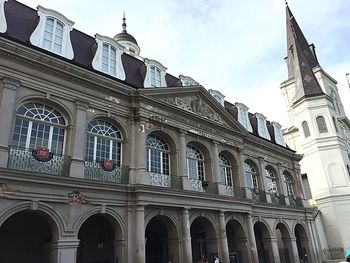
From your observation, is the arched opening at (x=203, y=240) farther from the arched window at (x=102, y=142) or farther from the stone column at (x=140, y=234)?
the arched window at (x=102, y=142)

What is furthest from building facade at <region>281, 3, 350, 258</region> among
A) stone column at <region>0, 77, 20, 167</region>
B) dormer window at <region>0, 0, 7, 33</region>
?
dormer window at <region>0, 0, 7, 33</region>

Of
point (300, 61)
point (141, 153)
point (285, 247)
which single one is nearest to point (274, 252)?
point (285, 247)

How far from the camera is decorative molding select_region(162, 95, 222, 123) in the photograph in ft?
55.8

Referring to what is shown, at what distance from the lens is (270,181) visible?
2356 cm

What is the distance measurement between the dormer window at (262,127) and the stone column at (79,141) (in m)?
15.2

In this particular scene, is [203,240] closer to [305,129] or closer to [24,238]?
[24,238]

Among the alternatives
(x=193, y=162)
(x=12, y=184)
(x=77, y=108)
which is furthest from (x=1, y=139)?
(x=193, y=162)

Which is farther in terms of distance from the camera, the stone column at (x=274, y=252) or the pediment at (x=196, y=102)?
the stone column at (x=274, y=252)

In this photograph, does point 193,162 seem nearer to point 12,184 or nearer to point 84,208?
point 84,208

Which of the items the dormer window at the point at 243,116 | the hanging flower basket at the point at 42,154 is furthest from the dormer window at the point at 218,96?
the hanging flower basket at the point at 42,154

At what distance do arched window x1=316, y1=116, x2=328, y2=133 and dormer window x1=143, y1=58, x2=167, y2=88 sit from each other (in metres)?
19.3

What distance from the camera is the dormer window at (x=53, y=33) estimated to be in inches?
511

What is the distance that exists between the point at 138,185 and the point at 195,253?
21.5ft

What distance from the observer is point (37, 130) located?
12.1 meters
